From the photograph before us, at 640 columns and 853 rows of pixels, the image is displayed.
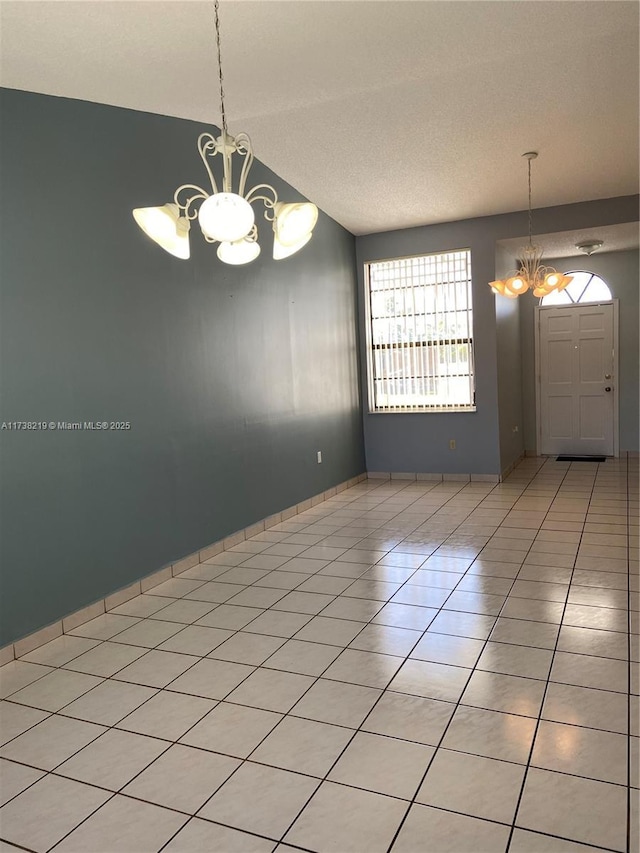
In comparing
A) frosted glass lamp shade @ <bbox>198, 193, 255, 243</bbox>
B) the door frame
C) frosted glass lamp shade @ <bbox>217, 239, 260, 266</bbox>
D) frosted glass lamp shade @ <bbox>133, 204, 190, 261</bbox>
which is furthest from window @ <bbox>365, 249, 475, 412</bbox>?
frosted glass lamp shade @ <bbox>198, 193, 255, 243</bbox>

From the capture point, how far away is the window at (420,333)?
682cm

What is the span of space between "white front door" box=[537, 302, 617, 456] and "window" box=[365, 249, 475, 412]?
212cm

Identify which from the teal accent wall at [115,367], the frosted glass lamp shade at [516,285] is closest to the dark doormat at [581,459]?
the frosted glass lamp shade at [516,285]

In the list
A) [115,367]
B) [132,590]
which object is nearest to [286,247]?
[115,367]

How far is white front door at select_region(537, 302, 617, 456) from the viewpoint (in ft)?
26.4

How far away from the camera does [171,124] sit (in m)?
4.03

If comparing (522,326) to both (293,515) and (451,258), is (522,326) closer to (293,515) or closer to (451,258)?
(451,258)

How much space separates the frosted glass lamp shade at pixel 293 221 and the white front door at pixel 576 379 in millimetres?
6824

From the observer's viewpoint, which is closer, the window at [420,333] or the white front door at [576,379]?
the window at [420,333]

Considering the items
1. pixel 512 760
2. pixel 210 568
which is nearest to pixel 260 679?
pixel 512 760

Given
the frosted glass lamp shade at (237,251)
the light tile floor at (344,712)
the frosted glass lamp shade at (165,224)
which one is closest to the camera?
the light tile floor at (344,712)

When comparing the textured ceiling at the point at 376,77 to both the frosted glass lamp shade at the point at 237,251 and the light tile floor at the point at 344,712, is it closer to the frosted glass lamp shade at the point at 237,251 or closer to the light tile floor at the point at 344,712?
the frosted glass lamp shade at the point at 237,251

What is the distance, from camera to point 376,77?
3.59 m

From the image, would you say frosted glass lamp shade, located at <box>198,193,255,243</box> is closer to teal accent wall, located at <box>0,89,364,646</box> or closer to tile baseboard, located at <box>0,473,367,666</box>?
teal accent wall, located at <box>0,89,364,646</box>
